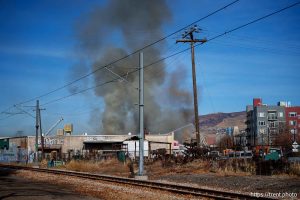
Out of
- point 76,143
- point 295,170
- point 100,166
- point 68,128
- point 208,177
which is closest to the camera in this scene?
point 295,170

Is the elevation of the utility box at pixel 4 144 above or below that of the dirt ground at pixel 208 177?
above

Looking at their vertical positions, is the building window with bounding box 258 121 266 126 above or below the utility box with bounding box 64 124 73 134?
above

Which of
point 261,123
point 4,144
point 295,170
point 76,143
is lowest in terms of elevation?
point 295,170

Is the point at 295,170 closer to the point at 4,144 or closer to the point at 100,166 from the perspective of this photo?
the point at 100,166

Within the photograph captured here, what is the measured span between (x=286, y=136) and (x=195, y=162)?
62.3m

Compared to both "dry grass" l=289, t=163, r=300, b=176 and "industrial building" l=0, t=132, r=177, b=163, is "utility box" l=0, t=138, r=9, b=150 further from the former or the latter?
"dry grass" l=289, t=163, r=300, b=176

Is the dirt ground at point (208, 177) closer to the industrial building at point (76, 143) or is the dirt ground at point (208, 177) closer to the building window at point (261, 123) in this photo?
the industrial building at point (76, 143)

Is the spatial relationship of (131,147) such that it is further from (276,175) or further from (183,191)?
(183,191)

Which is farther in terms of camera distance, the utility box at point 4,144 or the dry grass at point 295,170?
the utility box at point 4,144

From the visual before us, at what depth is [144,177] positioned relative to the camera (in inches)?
1091

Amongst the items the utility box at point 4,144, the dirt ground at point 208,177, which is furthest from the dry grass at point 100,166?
the utility box at point 4,144

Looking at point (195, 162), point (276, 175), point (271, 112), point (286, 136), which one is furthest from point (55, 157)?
point (271, 112)

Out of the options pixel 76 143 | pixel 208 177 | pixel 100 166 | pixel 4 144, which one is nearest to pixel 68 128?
pixel 76 143

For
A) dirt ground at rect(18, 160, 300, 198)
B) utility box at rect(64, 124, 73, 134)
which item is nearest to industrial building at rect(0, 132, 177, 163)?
utility box at rect(64, 124, 73, 134)
